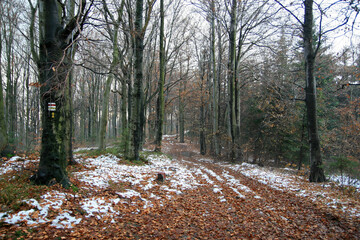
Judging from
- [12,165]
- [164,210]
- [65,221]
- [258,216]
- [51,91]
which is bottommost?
[258,216]

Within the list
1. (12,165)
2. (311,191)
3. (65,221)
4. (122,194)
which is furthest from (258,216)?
(12,165)

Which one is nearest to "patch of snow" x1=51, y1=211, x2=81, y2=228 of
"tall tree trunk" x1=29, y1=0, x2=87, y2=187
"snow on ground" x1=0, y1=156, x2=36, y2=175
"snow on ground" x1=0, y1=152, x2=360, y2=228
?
"snow on ground" x1=0, y1=152, x2=360, y2=228

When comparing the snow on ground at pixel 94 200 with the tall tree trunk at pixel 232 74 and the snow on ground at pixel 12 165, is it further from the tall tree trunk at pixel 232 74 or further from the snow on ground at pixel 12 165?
the tall tree trunk at pixel 232 74

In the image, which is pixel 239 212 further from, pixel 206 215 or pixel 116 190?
pixel 116 190

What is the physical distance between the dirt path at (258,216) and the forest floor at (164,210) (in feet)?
0.06

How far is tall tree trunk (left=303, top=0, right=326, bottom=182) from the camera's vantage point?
26.6 ft

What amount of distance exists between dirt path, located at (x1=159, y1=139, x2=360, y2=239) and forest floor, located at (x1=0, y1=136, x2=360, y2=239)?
2 centimetres

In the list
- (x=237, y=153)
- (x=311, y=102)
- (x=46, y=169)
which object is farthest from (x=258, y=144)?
(x=46, y=169)

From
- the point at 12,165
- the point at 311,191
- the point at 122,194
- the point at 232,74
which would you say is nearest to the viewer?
the point at 122,194

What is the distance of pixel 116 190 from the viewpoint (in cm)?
559

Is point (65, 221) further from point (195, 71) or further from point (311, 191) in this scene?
point (195, 71)

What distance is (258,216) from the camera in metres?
4.94

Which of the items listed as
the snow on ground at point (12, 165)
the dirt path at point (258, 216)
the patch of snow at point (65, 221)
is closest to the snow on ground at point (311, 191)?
the dirt path at point (258, 216)

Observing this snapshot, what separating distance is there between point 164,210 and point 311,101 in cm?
745
